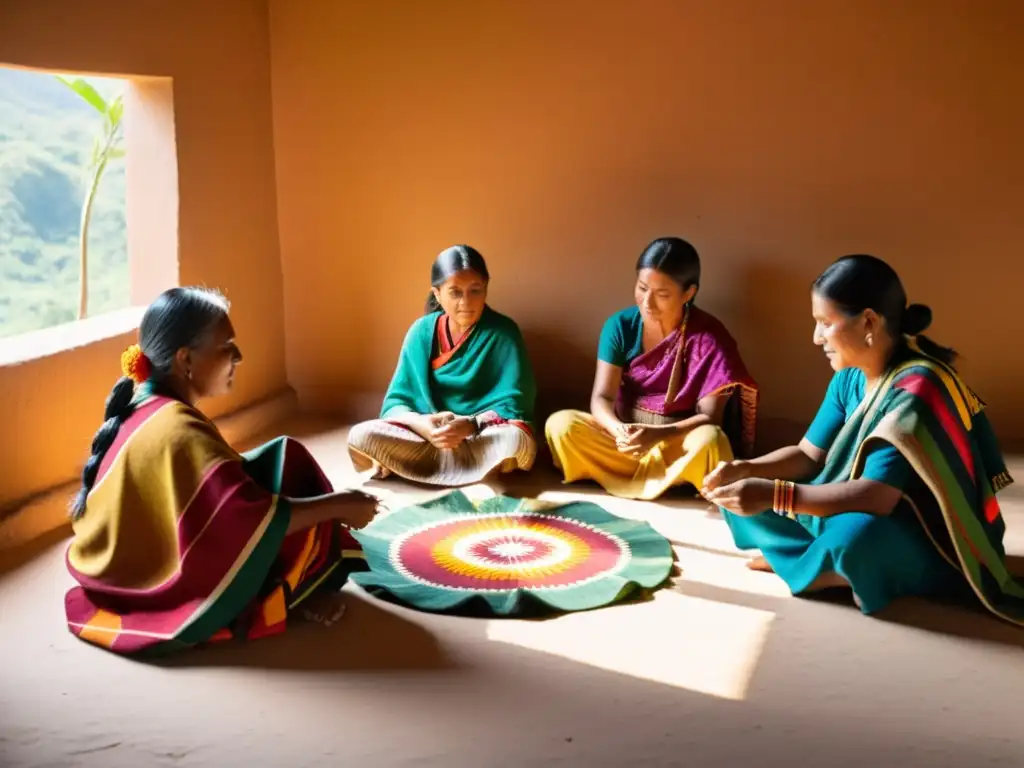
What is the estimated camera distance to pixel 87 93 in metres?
5.91

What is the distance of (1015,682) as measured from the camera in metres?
2.98

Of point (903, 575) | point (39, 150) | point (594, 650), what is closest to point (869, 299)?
point (903, 575)

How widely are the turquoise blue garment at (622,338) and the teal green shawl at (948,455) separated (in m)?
1.69

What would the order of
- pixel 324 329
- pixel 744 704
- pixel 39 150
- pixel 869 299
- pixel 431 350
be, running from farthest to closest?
1. pixel 39 150
2. pixel 324 329
3. pixel 431 350
4. pixel 869 299
5. pixel 744 704

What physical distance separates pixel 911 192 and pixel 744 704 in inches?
132

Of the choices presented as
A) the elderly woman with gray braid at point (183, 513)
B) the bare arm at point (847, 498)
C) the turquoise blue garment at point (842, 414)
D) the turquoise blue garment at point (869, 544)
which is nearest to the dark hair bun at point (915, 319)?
the turquoise blue garment at point (869, 544)

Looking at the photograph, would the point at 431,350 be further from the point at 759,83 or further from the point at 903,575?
the point at 903,575

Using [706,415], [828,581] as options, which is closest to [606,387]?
[706,415]

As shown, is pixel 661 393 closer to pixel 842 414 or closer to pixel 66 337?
pixel 842 414

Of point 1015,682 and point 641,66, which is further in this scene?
point 641,66

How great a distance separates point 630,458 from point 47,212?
6.33 meters

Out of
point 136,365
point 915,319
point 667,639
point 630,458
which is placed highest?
point 915,319

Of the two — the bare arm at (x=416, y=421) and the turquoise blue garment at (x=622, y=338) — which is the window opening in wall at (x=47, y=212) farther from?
the turquoise blue garment at (x=622, y=338)

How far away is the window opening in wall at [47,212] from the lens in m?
8.57
